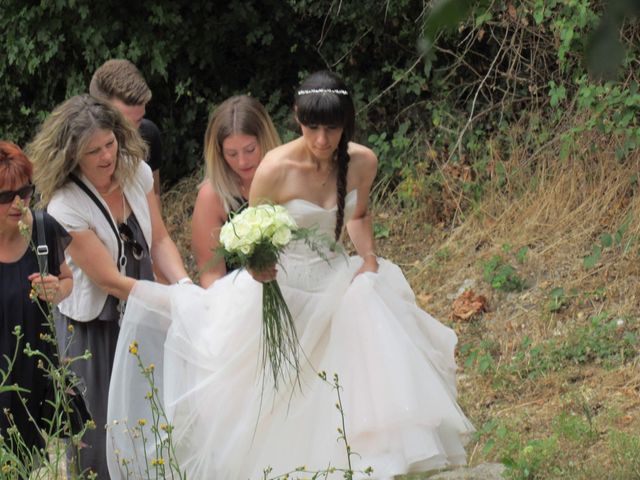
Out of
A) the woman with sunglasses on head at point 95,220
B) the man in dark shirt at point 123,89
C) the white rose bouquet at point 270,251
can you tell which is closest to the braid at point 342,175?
the white rose bouquet at point 270,251

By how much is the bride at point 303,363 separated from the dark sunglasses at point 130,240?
15cm

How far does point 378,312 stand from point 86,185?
4.10 ft

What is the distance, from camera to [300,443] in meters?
4.84

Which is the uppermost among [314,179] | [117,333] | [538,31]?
[538,31]

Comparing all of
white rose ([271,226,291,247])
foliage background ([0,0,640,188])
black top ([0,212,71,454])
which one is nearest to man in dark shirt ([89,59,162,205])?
white rose ([271,226,291,247])

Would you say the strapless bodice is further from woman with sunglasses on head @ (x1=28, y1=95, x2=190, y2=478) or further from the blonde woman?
woman with sunglasses on head @ (x1=28, y1=95, x2=190, y2=478)

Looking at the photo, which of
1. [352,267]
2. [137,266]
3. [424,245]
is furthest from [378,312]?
[424,245]

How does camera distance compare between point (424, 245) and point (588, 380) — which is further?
point (424, 245)

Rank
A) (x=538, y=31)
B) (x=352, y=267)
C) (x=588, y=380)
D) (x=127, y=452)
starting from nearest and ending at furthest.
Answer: (x=127, y=452) < (x=352, y=267) < (x=588, y=380) < (x=538, y=31)

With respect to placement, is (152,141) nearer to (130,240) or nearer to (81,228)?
(130,240)

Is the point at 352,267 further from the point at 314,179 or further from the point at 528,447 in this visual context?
the point at 528,447

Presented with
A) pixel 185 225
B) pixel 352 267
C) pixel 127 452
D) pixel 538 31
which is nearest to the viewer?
pixel 127 452

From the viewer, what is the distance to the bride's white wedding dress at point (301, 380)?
4.69 meters

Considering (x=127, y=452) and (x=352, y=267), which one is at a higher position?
(x=352, y=267)
